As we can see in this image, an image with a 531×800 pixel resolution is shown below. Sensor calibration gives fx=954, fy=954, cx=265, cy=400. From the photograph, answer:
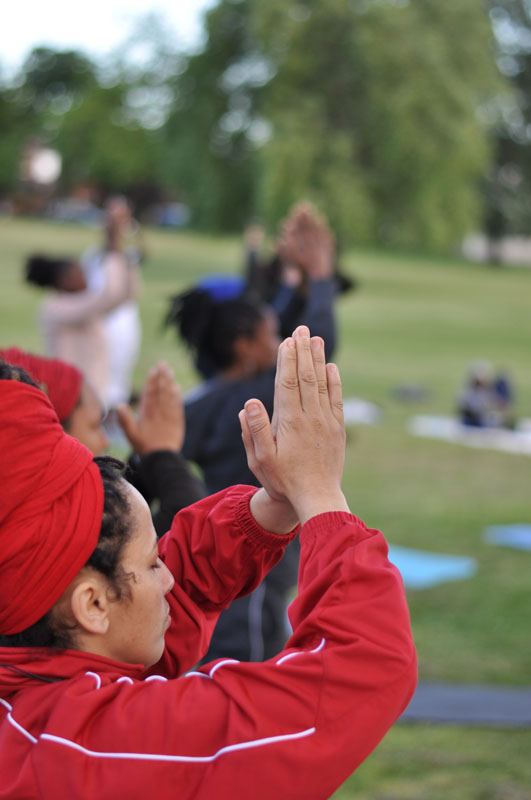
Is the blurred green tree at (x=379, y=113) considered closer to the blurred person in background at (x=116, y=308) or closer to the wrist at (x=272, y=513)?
the blurred person in background at (x=116, y=308)

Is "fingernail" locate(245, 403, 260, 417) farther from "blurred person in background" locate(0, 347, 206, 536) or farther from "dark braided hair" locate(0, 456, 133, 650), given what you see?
"blurred person in background" locate(0, 347, 206, 536)

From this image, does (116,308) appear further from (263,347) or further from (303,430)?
(303,430)

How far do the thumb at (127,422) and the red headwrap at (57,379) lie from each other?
4.3 inches

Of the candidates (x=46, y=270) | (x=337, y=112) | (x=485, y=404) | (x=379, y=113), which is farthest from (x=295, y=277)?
(x=337, y=112)

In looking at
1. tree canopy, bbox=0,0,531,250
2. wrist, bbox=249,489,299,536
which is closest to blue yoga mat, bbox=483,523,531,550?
A: wrist, bbox=249,489,299,536

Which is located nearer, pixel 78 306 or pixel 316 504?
pixel 316 504

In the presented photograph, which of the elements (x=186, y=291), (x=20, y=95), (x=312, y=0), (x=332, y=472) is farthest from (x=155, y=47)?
(x=20, y=95)

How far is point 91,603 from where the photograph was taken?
130 cm

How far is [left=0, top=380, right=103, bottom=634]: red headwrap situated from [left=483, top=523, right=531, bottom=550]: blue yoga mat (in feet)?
18.8

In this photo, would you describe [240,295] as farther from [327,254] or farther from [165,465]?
[165,465]

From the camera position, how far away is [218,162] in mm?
30312

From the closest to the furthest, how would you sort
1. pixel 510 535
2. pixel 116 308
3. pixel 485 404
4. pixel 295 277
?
pixel 295 277 < pixel 116 308 < pixel 510 535 < pixel 485 404

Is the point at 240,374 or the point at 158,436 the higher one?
the point at 158,436

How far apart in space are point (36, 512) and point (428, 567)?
5.14m
